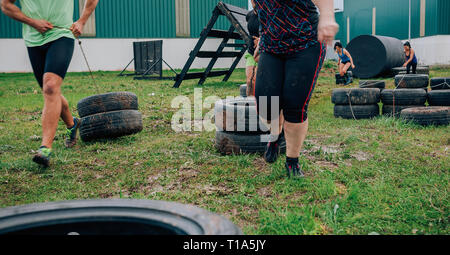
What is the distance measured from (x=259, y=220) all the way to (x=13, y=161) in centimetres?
265

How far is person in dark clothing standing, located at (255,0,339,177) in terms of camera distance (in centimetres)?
275

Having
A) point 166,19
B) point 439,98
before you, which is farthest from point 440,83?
point 166,19

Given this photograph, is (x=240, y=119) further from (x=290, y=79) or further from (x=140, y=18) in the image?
(x=140, y=18)

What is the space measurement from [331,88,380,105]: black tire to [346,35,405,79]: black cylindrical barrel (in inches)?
370

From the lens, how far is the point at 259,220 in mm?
2252

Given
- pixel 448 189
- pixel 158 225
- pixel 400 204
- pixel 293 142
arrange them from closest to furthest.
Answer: pixel 158 225 → pixel 400 204 → pixel 448 189 → pixel 293 142

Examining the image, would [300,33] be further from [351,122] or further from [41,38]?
[351,122]

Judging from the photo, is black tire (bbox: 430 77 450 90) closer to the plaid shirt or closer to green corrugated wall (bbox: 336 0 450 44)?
the plaid shirt

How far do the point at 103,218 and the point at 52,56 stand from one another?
95.4 inches

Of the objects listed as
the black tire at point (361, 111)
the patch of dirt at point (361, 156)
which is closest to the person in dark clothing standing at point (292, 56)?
the patch of dirt at point (361, 156)

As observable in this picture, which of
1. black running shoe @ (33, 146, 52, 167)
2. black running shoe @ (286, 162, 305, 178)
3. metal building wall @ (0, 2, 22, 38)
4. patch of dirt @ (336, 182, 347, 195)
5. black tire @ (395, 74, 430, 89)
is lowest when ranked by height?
patch of dirt @ (336, 182, 347, 195)

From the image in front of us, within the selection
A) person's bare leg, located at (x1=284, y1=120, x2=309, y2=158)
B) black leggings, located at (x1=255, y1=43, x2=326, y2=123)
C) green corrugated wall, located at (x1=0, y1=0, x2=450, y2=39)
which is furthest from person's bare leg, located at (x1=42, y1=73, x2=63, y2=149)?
green corrugated wall, located at (x1=0, y1=0, x2=450, y2=39)

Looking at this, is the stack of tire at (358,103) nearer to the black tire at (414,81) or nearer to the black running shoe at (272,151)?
the black tire at (414,81)

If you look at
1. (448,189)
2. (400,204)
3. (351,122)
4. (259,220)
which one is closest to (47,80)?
(259,220)
